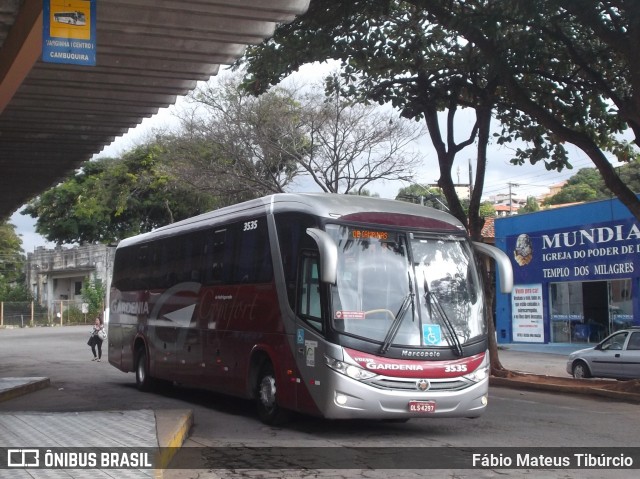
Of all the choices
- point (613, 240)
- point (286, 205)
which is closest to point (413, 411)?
point (286, 205)

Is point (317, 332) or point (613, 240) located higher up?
point (613, 240)

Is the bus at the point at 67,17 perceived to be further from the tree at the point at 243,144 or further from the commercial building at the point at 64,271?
the commercial building at the point at 64,271

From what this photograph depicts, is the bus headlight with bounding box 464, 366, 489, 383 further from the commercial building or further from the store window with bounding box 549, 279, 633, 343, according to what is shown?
the commercial building

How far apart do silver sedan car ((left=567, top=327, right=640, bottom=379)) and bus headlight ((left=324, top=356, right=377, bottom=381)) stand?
11.0 m

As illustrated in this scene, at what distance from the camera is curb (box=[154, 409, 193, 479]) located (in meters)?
8.07

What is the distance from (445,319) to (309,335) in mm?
1798

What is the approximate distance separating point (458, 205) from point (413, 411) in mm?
11286

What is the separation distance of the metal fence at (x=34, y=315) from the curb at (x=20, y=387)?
140ft

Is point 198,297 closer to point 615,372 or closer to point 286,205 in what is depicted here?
point 286,205

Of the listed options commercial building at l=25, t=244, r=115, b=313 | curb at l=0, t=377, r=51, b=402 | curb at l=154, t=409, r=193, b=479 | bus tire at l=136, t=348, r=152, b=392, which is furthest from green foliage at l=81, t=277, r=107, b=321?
curb at l=154, t=409, r=193, b=479

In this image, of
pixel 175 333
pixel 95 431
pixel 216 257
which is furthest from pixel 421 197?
pixel 95 431

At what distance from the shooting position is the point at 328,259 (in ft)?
31.8

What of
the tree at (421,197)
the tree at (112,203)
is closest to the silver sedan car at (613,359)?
the tree at (421,197)

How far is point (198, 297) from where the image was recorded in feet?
47.1
